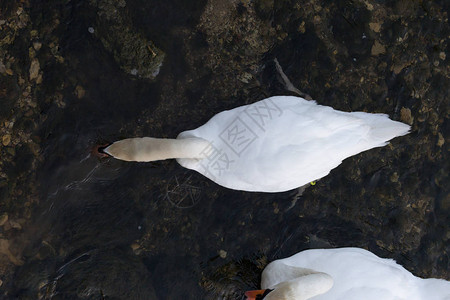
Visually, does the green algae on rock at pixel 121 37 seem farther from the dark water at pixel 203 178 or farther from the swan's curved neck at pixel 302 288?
the swan's curved neck at pixel 302 288

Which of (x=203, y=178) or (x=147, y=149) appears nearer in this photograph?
(x=147, y=149)

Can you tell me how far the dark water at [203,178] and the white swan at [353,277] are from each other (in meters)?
0.61

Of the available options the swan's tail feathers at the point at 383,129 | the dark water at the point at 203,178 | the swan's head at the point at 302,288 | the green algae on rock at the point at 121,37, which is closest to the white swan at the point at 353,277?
the swan's head at the point at 302,288

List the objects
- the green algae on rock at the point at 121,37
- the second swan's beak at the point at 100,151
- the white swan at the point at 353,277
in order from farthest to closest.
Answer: the green algae on rock at the point at 121,37
the second swan's beak at the point at 100,151
the white swan at the point at 353,277

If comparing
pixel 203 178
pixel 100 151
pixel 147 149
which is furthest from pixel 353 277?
pixel 100 151

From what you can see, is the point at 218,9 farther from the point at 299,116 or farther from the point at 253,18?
the point at 299,116

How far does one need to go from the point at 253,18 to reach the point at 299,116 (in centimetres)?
138

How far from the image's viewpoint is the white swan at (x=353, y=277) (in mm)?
3629

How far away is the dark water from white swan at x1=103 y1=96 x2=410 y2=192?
2.51 ft

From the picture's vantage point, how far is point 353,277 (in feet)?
12.1

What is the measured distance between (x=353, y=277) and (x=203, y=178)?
5.22 feet

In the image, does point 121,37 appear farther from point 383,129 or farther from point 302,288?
point 302,288

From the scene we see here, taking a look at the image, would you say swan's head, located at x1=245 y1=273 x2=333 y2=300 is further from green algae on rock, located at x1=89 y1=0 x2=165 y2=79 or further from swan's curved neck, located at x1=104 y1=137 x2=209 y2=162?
green algae on rock, located at x1=89 y1=0 x2=165 y2=79

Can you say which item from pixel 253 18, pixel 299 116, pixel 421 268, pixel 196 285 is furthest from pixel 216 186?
pixel 421 268
